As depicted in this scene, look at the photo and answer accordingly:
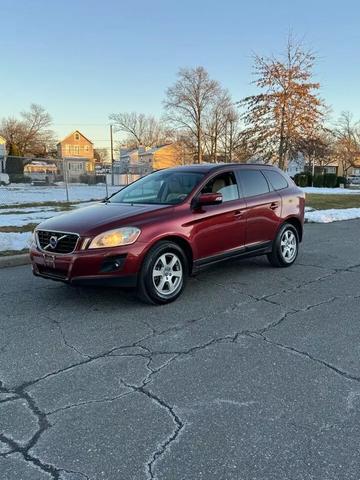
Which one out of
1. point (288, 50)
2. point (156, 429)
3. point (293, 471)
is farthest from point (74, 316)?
point (288, 50)

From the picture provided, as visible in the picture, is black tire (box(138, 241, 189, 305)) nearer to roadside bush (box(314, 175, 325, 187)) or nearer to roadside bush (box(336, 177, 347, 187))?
roadside bush (box(314, 175, 325, 187))

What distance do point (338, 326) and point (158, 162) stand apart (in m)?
70.4

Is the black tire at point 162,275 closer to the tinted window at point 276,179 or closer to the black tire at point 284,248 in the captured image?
the black tire at point 284,248

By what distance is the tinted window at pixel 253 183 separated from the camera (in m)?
6.21

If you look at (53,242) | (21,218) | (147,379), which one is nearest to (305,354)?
(147,379)

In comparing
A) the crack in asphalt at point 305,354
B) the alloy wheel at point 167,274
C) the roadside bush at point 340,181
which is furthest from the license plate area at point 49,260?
the roadside bush at point 340,181

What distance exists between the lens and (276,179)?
688 centimetres

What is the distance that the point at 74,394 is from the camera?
9.96ft

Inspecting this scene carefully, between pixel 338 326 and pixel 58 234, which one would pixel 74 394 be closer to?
pixel 58 234

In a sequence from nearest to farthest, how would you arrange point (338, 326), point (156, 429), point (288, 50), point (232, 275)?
point (156, 429) → point (338, 326) → point (232, 275) → point (288, 50)

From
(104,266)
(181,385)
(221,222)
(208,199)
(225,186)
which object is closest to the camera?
(181,385)

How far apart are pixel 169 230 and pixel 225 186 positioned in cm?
144

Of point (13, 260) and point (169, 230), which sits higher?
point (169, 230)

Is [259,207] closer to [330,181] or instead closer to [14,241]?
[14,241]
